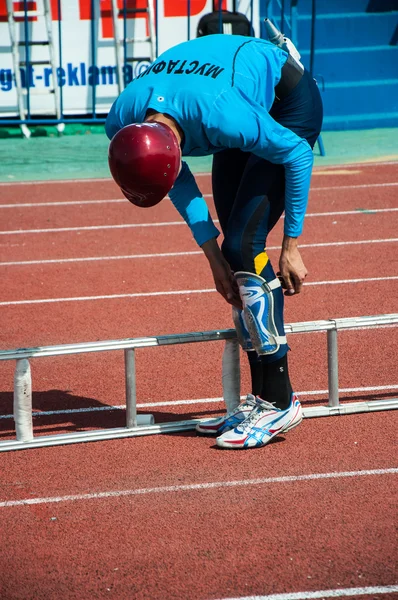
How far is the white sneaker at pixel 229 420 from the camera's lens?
4195 mm

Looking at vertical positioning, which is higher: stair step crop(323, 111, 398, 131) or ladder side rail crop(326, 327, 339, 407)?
ladder side rail crop(326, 327, 339, 407)

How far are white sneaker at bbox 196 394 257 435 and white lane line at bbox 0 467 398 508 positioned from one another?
47 cm

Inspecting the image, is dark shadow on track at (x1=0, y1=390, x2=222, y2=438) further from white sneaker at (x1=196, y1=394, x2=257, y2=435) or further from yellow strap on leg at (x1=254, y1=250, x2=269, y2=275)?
yellow strap on leg at (x1=254, y1=250, x2=269, y2=275)

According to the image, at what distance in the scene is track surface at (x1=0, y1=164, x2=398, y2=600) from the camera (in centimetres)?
308

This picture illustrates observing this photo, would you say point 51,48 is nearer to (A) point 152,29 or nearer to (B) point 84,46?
(B) point 84,46

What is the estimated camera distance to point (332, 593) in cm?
292

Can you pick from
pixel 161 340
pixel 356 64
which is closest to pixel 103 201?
pixel 161 340

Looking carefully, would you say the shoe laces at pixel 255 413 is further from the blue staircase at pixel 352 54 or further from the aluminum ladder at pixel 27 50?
the blue staircase at pixel 352 54

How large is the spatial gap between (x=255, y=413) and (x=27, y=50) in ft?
36.1

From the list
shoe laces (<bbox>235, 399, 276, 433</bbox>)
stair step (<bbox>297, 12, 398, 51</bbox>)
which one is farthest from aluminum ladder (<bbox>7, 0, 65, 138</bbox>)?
shoe laces (<bbox>235, 399, 276, 433</bbox>)

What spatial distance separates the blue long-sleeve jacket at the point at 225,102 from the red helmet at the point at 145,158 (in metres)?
0.15

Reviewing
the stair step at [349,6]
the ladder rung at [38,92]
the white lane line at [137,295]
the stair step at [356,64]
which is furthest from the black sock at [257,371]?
the stair step at [349,6]

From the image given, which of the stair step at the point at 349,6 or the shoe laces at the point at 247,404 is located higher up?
the stair step at the point at 349,6

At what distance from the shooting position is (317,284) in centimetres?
702
